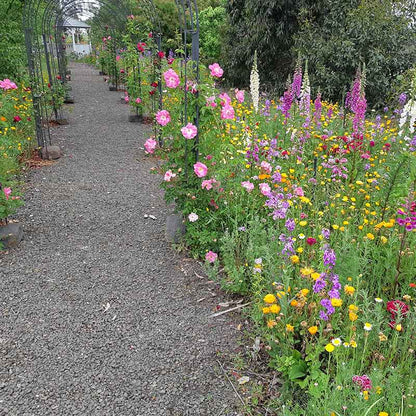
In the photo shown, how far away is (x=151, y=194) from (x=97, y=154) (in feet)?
7.12

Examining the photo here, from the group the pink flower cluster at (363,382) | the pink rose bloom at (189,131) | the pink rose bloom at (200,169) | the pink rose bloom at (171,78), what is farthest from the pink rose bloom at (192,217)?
the pink flower cluster at (363,382)

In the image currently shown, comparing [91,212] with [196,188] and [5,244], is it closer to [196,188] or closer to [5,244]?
[5,244]

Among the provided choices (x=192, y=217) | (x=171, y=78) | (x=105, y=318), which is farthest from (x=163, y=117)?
(x=105, y=318)

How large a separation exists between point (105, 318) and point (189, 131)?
156 cm

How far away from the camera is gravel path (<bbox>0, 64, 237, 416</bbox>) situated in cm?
219

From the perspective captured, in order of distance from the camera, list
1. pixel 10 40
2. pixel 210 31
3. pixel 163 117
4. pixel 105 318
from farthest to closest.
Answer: pixel 210 31 < pixel 10 40 < pixel 163 117 < pixel 105 318

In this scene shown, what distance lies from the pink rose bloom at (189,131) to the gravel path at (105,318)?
1.04 metres

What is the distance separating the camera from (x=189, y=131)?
3.35 metres

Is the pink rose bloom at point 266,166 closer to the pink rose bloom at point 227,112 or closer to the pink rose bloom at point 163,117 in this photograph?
the pink rose bloom at point 227,112

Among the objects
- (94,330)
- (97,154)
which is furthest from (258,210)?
(97,154)

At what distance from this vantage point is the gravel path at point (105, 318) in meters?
2.19

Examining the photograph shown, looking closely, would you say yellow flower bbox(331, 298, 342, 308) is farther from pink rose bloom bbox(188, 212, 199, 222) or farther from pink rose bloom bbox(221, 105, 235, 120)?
pink rose bloom bbox(221, 105, 235, 120)

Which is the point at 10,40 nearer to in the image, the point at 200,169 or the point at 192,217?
the point at 200,169

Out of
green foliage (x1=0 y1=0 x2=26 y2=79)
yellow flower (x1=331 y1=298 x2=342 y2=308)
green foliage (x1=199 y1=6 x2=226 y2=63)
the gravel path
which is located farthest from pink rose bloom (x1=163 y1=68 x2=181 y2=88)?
green foliage (x1=199 y1=6 x2=226 y2=63)
